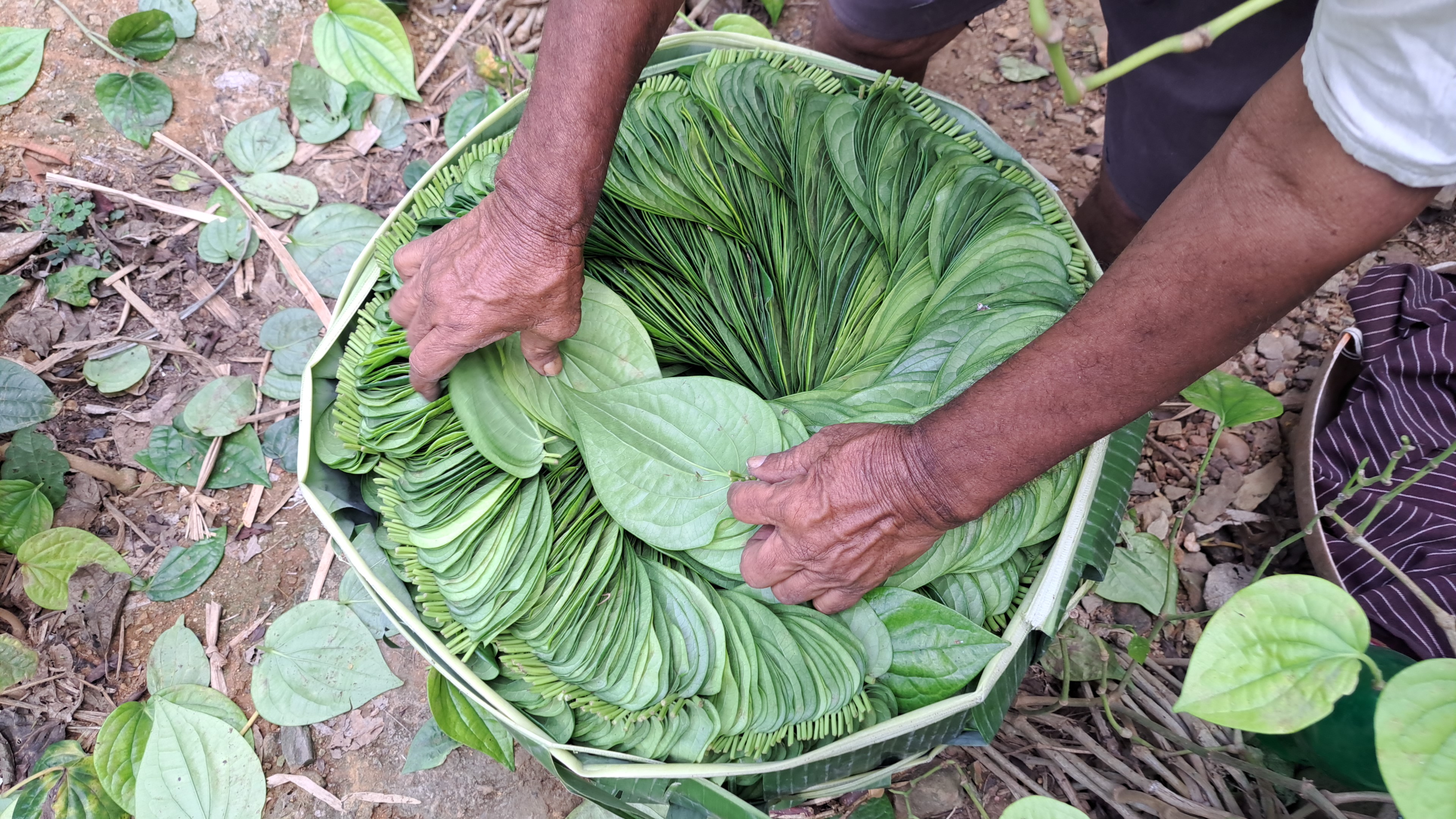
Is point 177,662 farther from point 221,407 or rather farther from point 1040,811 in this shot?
point 1040,811

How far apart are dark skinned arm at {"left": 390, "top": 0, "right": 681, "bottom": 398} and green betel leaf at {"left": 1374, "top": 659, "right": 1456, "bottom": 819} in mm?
801

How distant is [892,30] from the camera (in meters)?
1.43

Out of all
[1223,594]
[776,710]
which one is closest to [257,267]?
[776,710]

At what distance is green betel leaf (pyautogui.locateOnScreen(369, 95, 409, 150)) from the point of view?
1622mm

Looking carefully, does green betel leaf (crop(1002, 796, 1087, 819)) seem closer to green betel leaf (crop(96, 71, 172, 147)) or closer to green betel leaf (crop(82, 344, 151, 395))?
green betel leaf (crop(82, 344, 151, 395))

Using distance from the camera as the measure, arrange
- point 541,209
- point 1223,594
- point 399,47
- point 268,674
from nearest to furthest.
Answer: point 541,209, point 268,674, point 1223,594, point 399,47

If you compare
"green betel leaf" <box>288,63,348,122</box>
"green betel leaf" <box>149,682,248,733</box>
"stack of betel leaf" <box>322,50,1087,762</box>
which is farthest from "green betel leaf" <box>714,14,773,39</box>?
"green betel leaf" <box>149,682,248,733</box>

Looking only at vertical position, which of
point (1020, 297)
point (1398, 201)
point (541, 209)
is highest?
point (1398, 201)

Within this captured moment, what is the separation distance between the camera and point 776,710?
91 centimetres

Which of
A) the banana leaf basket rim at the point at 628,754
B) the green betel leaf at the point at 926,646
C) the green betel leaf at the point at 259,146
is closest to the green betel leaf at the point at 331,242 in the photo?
the green betel leaf at the point at 259,146

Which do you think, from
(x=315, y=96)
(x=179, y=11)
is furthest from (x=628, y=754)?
(x=179, y=11)

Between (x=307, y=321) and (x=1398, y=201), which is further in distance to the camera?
(x=307, y=321)

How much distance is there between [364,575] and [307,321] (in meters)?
0.67

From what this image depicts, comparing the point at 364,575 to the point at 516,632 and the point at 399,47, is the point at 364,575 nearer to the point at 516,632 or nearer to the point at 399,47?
the point at 516,632
